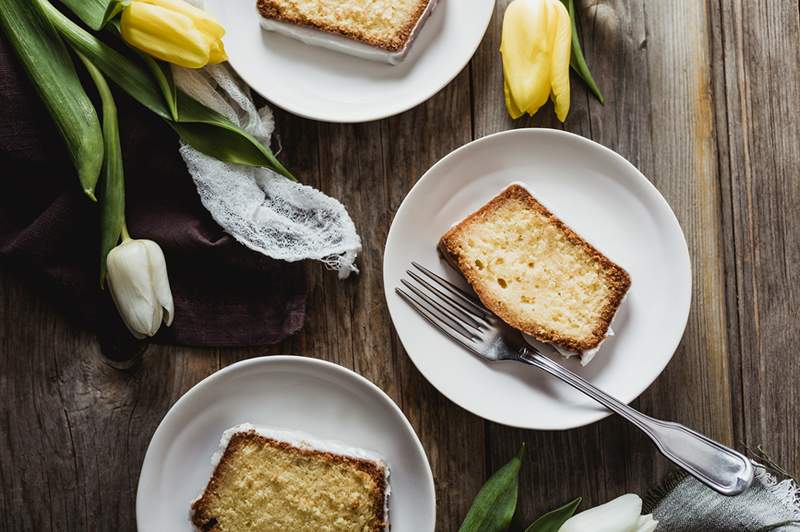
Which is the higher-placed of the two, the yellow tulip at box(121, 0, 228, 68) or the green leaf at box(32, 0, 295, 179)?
the yellow tulip at box(121, 0, 228, 68)

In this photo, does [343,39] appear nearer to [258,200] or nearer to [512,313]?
[258,200]

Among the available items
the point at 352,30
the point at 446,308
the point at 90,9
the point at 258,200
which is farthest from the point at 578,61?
the point at 90,9

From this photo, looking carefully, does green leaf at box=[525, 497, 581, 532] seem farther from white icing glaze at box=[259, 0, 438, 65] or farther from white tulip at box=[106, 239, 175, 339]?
white icing glaze at box=[259, 0, 438, 65]

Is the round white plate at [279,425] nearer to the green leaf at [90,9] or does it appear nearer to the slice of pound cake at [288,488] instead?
the slice of pound cake at [288,488]

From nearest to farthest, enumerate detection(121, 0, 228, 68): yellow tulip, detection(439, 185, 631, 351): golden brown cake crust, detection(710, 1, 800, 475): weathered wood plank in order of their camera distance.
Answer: detection(121, 0, 228, 68): yellow tulip, detection(439, 185, 631, 351): golden brown cake crust, detection(710, 1, 800, 475): weathered wood plank

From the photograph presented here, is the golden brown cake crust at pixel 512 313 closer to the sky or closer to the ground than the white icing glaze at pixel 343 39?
closer to the ground

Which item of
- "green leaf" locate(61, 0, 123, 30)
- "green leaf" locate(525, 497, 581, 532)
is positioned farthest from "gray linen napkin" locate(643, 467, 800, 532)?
"green leaf" locate(61, 0, 123, 30)

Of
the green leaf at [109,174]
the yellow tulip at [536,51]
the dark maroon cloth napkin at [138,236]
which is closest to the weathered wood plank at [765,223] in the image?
the yellow tulip at [536,51]
